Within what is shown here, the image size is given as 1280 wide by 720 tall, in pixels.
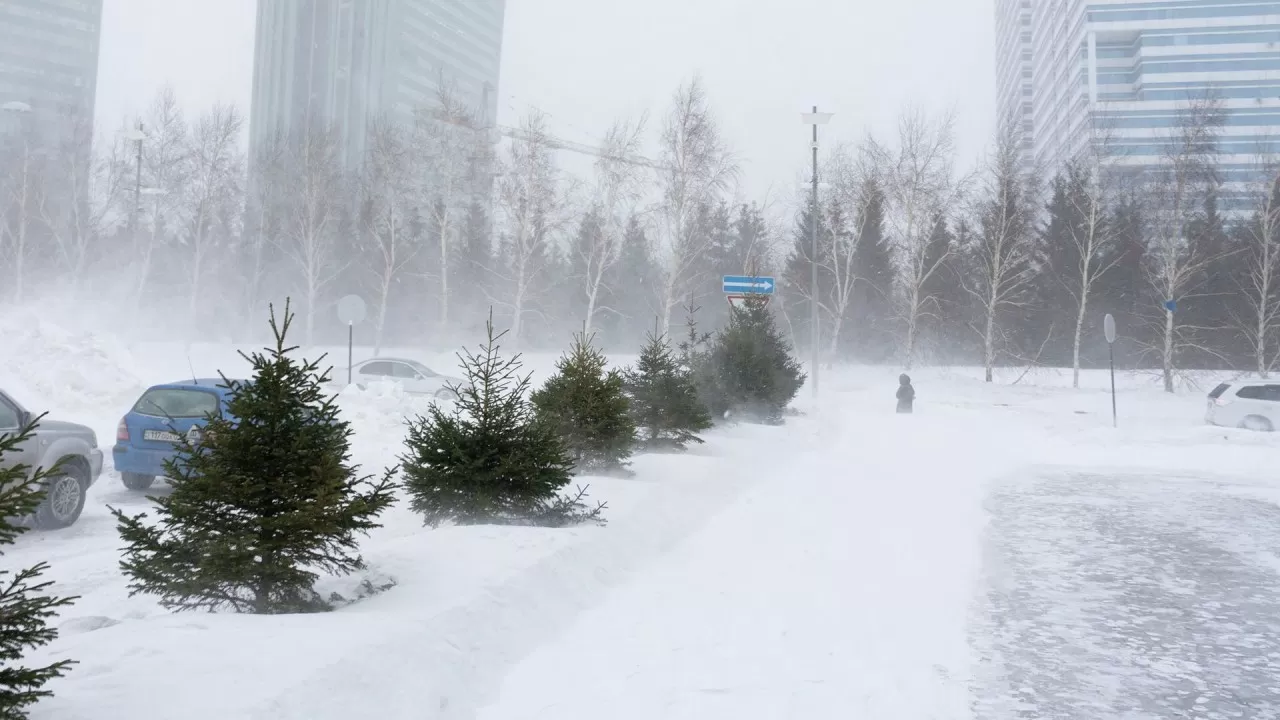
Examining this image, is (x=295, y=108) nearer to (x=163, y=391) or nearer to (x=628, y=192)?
(x=628, y=192)

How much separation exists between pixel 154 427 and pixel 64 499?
2.13 meters

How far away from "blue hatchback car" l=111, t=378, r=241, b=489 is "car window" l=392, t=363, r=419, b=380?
16.5 metres

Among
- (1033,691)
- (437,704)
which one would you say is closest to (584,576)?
(437,704)

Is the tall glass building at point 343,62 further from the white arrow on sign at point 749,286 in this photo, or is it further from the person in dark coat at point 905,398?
the white arrow on sign at point 749,286

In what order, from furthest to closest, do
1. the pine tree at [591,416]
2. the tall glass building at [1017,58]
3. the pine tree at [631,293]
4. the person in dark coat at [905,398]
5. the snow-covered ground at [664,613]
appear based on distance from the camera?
the tall glass building at [1017,58], the pine tree at [631,293], the person in dark coat at [905,398], the pine tree at [591,416], the snow-covered ground at [664,613]

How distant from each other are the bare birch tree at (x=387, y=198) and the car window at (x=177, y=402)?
34.5 metres

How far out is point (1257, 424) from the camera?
22359 millimetres

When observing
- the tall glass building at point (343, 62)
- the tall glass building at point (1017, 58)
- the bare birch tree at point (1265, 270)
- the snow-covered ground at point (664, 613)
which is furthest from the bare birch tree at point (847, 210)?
the tall glass building at point (1017, 58)

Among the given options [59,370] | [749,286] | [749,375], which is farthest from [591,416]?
[59,370]

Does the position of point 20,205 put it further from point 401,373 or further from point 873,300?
point 873,300

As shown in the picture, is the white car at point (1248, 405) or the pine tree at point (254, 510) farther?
the white car at point (1248, 405)

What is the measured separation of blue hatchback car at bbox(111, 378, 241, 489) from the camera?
11359mm

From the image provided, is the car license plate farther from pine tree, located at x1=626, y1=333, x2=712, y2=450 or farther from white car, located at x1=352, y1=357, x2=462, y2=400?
white car, located at x1=352, y1=357, x2=462, y2=400

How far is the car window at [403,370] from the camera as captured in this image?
28.4 m
